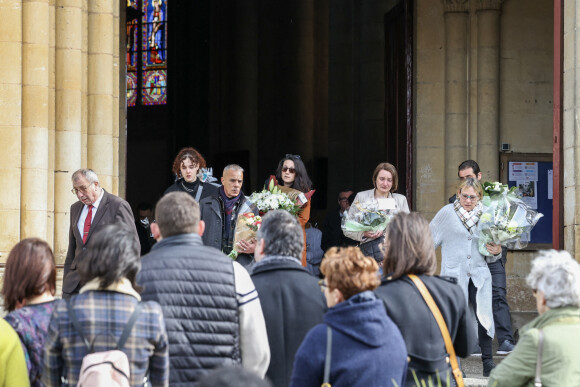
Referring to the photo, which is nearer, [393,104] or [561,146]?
[561,146]

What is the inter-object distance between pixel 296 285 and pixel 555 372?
1.41 meters

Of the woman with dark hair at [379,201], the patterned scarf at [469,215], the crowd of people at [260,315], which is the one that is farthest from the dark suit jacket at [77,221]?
the crowd of people at [260,315]

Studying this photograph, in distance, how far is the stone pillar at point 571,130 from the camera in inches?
398

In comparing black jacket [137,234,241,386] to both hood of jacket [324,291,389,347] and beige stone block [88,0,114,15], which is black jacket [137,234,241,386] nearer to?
hood of jacket [324,291,389,347]

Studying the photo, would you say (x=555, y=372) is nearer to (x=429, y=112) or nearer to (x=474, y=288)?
(x=474, y=288)

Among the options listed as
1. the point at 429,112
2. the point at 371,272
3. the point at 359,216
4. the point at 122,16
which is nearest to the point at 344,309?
the point at 371,272

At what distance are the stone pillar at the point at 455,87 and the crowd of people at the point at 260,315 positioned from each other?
8486 millimetres

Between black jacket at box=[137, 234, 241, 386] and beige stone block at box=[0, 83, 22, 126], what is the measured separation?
16.3 ft

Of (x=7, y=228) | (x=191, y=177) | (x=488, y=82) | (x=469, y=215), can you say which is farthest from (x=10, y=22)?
(x=488, y=82)

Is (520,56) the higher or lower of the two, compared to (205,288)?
higher

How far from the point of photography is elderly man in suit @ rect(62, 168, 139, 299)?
Answer: 8.57 meters

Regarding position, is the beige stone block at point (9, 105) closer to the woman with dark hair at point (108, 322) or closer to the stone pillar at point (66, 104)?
the stone pillar at point (66, 104)

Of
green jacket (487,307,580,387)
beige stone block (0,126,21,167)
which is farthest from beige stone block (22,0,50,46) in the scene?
green jacket (487,307,580,387)

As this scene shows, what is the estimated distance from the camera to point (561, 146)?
1045 cm
